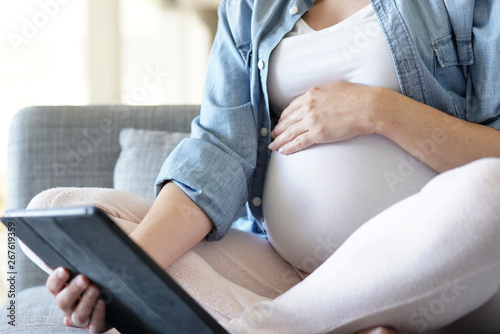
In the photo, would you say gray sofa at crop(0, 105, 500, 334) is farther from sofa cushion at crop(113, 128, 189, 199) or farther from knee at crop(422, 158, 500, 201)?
knee at crop(422, 158, 500, 201)

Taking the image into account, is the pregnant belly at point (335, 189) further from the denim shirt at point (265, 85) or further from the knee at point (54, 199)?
the knee at point (54, 199)

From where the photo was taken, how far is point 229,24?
117 cm

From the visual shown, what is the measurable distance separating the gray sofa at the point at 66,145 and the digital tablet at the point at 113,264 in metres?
0.75

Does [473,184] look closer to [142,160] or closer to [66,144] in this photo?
[142,160]

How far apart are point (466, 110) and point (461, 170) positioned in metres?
0.35

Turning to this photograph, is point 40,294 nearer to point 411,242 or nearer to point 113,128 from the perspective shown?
point 113,128

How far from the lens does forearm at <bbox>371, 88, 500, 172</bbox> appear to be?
0.90 m

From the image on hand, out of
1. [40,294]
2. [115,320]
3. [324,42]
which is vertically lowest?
[40,294]

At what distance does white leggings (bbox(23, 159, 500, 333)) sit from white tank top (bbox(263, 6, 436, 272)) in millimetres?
167

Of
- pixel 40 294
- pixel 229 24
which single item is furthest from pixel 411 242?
pixel 40 294

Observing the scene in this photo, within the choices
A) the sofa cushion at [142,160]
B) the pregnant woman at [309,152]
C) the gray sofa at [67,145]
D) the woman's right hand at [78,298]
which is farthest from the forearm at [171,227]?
the gray sofa at [67,145]

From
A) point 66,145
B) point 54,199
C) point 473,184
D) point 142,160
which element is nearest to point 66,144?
point 66,145

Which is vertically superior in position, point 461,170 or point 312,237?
point 461,170

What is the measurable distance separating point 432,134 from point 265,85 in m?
0.32
